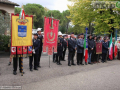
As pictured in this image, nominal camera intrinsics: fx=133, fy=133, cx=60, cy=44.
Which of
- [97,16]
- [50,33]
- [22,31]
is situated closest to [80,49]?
[50,33]

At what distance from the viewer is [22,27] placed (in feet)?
19.2

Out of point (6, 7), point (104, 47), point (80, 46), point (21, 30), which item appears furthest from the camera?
point (6, 7)

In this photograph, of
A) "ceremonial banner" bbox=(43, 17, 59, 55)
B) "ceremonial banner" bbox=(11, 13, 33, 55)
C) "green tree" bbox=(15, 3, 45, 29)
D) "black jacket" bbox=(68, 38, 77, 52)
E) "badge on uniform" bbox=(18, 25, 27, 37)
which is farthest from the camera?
"green tree" bbox=(15, 3, 45, 29)

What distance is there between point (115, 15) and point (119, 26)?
1.45m

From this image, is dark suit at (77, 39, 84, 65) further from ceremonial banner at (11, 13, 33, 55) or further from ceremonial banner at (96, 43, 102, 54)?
ceremonial banner at (11, 13, 33, 55)

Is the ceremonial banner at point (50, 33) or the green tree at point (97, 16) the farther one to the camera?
the green tree at point (97, 16)

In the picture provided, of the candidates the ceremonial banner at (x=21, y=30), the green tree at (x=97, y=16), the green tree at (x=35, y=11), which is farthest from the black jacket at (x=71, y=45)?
the green tree at (x=35, y=11)

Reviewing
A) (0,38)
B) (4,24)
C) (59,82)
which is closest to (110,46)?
(59,82)

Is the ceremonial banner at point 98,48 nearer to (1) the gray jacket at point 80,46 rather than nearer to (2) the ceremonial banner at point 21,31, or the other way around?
(1) the gray jacket at point 80,46

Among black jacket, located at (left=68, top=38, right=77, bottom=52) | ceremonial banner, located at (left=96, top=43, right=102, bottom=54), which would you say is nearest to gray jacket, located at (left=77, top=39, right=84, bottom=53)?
black jacket, located at (left=68, top=38, right=77, bottom=52)

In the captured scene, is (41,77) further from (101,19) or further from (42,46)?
(101,19)

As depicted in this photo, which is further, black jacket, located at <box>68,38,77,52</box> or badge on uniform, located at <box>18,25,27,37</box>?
black jacket, located at <box>68,38,77,52</box>

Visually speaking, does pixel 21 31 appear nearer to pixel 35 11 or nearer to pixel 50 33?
pixel 50 33

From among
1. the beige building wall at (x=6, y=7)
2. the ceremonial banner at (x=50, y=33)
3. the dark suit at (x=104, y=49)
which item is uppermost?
the beige building wall at (x=6, y=7)
